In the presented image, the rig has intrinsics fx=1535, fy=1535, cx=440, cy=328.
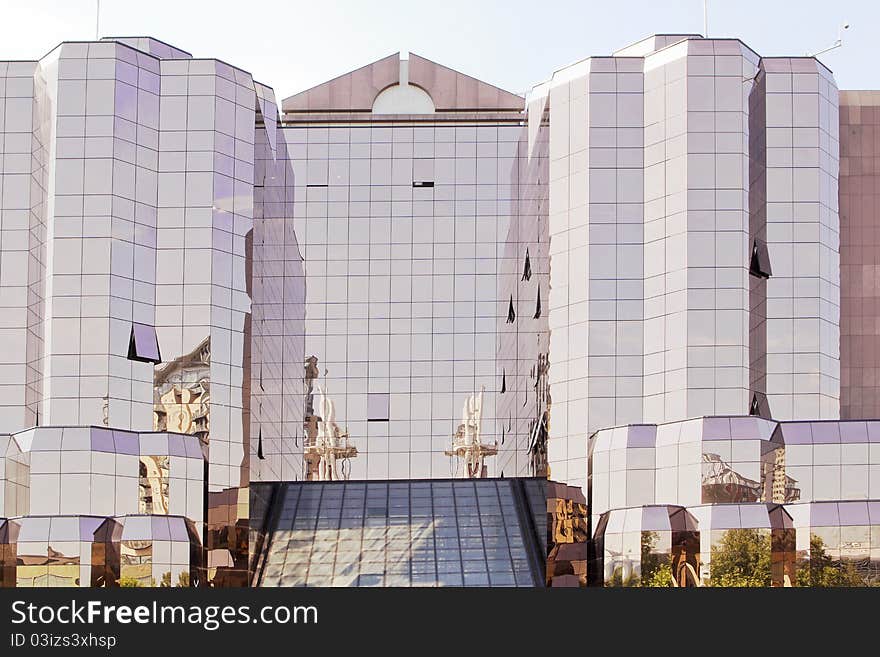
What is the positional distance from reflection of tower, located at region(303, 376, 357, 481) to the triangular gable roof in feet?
32.8

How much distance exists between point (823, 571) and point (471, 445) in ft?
56.6

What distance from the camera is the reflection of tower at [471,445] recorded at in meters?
56.6

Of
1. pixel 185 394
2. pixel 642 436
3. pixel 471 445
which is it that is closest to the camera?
pixel 642 436

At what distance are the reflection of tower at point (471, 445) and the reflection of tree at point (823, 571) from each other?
15911 millimetres

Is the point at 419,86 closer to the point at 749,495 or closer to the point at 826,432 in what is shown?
the point at 826,432

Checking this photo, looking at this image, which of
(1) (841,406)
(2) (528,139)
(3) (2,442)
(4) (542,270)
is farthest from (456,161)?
(3) (2,442)

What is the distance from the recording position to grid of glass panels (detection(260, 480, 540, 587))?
1876 inches

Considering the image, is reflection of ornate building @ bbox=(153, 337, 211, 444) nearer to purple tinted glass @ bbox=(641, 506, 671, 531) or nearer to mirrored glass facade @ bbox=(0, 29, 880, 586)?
mirrored glass facade @ bbox=(0, 29, 880, 586)

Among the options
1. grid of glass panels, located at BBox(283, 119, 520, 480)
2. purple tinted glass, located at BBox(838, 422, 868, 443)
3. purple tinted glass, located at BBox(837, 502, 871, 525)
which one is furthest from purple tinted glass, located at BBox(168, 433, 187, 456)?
purple tinted glass, located at BBox(838, 422, 868, 443)

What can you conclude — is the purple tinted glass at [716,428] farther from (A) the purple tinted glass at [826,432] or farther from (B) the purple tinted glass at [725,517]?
(A) the purple tinted glass at [826,432]

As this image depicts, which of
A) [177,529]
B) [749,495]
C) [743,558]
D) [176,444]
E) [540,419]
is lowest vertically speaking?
[743,558]

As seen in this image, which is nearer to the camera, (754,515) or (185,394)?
(754,515)

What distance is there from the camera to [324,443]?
57.1m

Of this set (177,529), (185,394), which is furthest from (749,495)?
(185,394)
